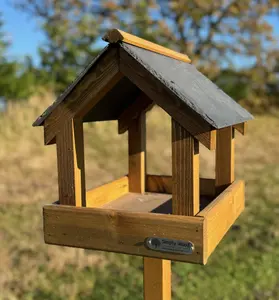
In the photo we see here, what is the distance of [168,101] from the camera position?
171 centimetres

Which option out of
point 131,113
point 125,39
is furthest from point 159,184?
point 125,39

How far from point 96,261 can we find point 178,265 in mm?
860

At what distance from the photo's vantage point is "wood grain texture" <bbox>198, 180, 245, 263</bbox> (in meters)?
1.77

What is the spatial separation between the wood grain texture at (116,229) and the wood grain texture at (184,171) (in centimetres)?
5

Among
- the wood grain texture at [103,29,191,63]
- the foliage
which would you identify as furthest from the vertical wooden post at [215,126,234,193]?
the foliage

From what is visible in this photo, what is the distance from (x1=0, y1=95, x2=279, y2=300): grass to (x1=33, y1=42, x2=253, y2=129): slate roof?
229 centimetres

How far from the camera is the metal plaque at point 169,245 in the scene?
172 cm

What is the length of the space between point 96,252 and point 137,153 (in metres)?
2.30

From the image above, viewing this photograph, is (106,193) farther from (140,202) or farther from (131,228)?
(131,228)

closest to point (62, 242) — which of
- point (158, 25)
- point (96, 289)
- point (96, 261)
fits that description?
point (96, 289)

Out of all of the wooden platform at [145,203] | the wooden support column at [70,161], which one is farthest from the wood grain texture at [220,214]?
the wooden support column at [70,161]

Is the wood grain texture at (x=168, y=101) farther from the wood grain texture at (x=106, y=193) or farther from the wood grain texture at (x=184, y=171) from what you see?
the wood grain texture at (x=106, y=193)

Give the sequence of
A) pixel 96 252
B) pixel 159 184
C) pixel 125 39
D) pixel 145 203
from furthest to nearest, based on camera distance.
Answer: pixel 96 252 → pixel 159 184 → pixel 145 203 → pixel 125 39

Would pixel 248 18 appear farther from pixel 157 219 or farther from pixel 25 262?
pixel 157 219
